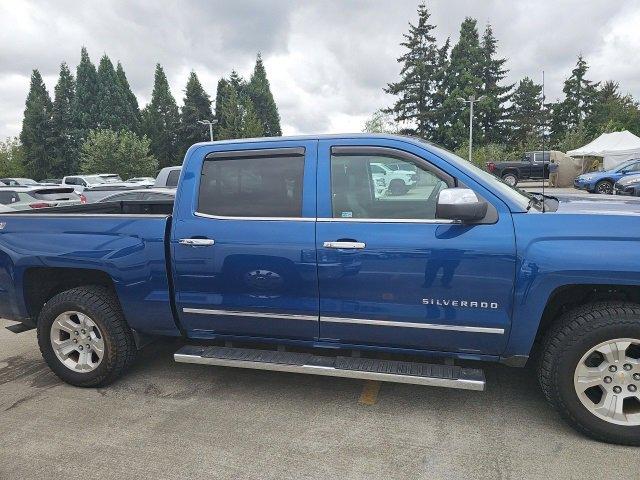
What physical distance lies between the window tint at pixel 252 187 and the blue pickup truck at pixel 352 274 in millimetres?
10

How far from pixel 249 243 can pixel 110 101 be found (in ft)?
218

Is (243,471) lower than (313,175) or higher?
lower

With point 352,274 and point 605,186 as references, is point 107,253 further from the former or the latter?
point 605,186

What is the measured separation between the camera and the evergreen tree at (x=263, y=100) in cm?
7919

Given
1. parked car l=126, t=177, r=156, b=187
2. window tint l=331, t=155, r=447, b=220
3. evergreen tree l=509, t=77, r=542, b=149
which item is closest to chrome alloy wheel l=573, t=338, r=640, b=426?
window tint l=331, t=155, r=447, b=220

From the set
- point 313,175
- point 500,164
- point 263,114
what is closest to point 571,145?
point 500,164

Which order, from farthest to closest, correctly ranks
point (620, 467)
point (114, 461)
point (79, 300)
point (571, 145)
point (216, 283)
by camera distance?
point (571, 145), point (79, 300), point (216, 283), point (114, 461), point (620, 467)

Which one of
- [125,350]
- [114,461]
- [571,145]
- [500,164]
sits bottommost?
[114,461]

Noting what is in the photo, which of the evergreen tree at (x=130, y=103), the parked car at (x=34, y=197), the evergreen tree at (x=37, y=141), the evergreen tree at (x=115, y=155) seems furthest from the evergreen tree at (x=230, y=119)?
the parked car at (x=34, y=197)

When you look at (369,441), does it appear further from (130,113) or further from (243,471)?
(130,113)

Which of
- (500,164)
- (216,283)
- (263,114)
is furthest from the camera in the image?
(263,114)

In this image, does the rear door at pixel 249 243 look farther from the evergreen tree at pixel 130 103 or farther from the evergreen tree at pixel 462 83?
the evergreen tree at pixel 130 103

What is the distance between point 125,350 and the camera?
363 centimetres

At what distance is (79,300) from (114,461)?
54.8 inches
